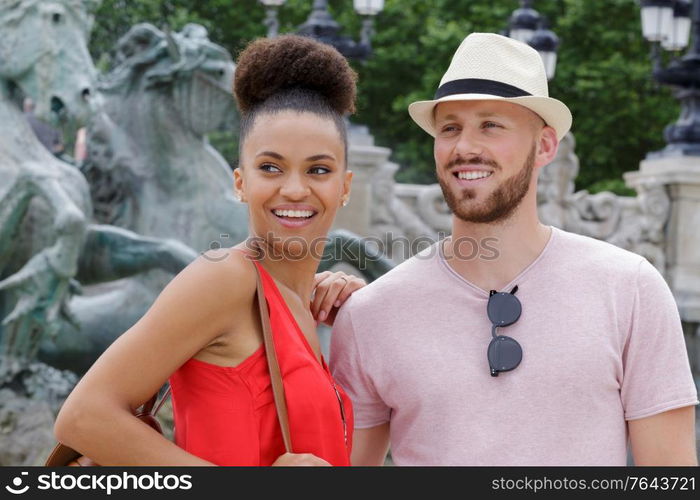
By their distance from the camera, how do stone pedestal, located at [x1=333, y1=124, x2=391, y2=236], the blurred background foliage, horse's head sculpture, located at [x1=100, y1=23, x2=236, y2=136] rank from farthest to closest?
the blurred background foliage → stone pedestal, located at [x1=333, y1=124, x2=391, y2=236] → horse's head sculpture, located at [x1=100, y1=23, x2=236, y2=136]

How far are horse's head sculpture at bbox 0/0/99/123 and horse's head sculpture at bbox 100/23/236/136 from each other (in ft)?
4.29

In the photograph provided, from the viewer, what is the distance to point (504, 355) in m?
2.50

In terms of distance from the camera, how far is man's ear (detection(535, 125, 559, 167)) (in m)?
2.75

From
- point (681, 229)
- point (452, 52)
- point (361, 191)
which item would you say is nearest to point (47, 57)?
point (361, 191)

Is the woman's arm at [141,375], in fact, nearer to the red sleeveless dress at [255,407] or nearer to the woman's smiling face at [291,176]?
the red sleeveless dress at [255,407]

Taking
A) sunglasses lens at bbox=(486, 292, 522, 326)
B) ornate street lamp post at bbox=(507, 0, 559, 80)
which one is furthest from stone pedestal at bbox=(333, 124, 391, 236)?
sunglasses lens at bbox=(486, 292, 522, 326)

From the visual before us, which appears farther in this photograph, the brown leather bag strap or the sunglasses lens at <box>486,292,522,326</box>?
the sunglasses lens at <box>486,292,522,326</box>

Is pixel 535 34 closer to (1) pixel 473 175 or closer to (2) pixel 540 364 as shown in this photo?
(1) pixel 473 175

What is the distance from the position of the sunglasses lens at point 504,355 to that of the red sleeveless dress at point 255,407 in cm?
41

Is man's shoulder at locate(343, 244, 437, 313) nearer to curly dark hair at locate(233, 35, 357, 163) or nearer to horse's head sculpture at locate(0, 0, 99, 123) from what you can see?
curly dark hair at locate(233, 35, 357, 163)

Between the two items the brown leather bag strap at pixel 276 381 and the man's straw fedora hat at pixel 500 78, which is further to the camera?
the man's straw fedora hat at pixel 500 78

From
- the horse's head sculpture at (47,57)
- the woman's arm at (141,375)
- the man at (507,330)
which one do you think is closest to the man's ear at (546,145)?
the man at (507,330)

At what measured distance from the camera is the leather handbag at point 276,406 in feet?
7.02
